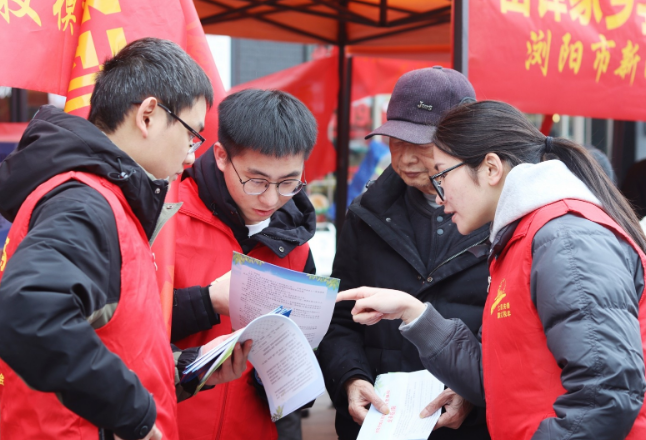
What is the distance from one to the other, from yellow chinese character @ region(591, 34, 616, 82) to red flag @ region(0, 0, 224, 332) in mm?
1944

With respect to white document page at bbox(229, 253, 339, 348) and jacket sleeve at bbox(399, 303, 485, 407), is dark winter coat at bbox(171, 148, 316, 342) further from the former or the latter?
jacket sleeve at bbox(399, 303, 485, 407)

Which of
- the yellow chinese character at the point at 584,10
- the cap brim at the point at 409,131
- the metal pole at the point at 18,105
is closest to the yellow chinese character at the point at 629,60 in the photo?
the yellow chinese character at the point at 584,10

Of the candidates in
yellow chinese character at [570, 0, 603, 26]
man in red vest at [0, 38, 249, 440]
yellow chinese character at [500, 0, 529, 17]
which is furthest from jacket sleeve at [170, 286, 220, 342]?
yellow chinese character at [570, 0, 603, 26]

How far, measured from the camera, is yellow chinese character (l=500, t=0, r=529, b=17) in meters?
2.66

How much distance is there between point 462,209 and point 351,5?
3526mm

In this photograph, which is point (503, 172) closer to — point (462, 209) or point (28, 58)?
point (462, 209)

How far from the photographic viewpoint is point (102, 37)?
1.97 meters

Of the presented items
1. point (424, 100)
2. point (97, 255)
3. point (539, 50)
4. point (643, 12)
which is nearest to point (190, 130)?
point (97, 255)

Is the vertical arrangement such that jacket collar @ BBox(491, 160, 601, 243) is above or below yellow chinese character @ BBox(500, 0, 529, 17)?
below

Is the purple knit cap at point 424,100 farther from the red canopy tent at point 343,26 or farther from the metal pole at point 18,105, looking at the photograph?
→ the metal pole at point 18,105

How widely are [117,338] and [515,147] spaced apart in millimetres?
1021

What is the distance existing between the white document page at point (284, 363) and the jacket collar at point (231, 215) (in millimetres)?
377

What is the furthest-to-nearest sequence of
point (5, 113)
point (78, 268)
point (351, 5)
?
1. point (5, 113)
2. point (351, 5)
3. point (78, 268)

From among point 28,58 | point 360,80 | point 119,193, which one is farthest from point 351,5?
point 119,193
